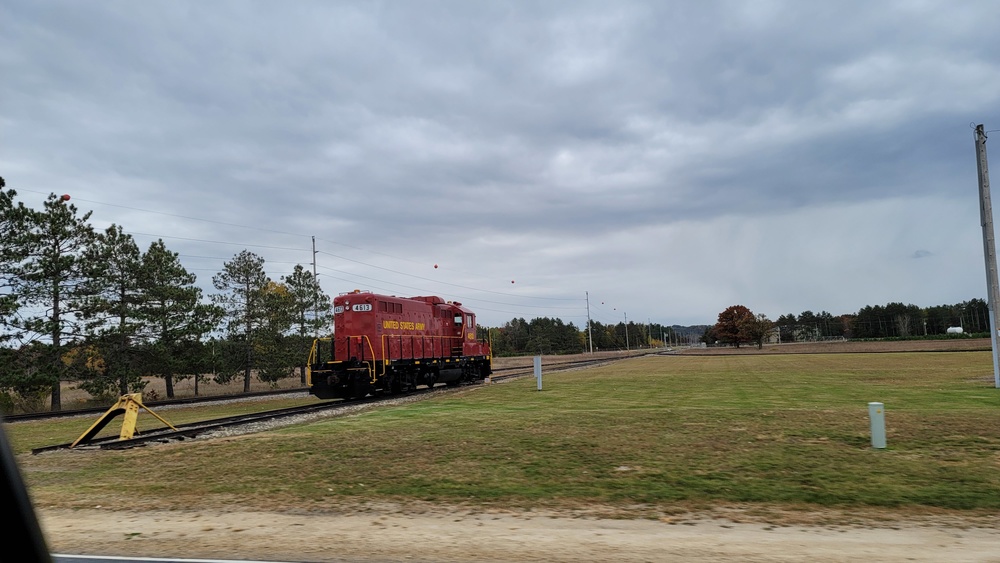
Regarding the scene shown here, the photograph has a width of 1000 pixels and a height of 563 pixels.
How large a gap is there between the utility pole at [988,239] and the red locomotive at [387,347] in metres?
24.2

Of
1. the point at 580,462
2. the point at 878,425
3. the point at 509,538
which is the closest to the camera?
the point at 509,538

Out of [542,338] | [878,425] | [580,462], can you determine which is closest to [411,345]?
[580,462]

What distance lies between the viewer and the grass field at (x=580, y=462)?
951 centimetres

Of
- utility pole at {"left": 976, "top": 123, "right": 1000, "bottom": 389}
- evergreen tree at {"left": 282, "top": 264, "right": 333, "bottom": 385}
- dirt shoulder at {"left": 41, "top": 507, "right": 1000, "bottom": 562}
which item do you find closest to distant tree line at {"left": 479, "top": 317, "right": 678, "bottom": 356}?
evergreen tree at {"left": 282, "top": 264, "right": 333, "bottom": 385}

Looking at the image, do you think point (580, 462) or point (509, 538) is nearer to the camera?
point (509, 538)

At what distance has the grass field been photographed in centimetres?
951

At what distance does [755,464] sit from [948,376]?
26.5 metres

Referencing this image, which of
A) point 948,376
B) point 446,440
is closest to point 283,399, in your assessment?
point 446,440

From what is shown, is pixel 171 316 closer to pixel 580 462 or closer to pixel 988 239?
pixel 580 462

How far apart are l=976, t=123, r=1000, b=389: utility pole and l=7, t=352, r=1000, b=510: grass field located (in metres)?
4.81

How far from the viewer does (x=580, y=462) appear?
1181 centimetres

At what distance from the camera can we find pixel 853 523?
7766mm

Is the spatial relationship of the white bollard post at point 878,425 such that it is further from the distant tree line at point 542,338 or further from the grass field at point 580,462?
the distant tree line at point 542,338

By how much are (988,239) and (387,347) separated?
82.0 ft
